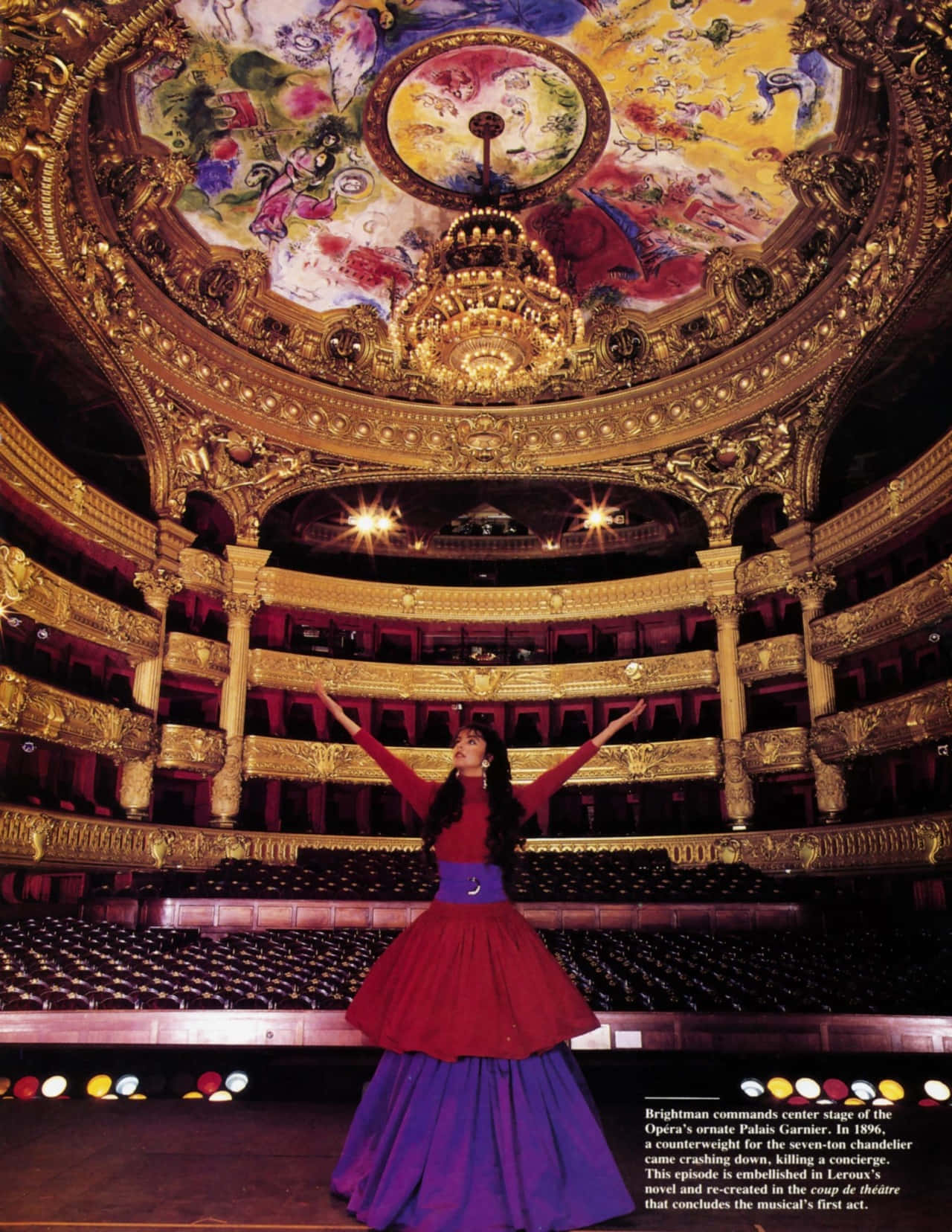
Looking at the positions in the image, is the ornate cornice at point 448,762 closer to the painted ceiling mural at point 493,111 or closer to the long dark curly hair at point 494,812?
the painted ceiling mural at point 493,111

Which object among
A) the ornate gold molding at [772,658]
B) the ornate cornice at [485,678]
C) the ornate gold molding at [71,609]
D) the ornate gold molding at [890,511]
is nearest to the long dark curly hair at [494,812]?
the ornate gold molding at [71,609]

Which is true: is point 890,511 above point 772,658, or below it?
above

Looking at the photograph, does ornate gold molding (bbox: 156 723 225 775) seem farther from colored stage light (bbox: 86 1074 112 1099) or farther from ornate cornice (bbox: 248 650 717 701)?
colored stage light (bbox: 86 1074 112 1099)

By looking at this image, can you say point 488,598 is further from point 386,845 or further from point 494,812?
point 494,812

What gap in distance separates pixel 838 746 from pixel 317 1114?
1213 cm

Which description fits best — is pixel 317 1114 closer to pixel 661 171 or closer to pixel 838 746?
pixel 838 746

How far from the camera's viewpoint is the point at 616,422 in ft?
60.8

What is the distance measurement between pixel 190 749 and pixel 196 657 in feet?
5.60

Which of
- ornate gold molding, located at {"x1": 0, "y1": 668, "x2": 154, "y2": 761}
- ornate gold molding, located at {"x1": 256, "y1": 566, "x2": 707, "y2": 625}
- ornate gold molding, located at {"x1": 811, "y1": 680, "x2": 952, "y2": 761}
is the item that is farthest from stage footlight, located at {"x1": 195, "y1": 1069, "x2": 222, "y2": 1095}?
ornate gold molding, located at {"x1": 256, "y1": 566, "x2": 707, "y2": 625}

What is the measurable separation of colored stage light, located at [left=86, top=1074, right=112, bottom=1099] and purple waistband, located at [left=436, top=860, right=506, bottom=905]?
2.96 metres

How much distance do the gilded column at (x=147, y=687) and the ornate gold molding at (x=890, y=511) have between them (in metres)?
11.7

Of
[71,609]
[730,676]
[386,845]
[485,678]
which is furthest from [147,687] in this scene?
[730,676]

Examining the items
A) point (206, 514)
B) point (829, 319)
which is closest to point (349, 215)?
point (206, 514)

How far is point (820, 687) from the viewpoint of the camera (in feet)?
51.9
